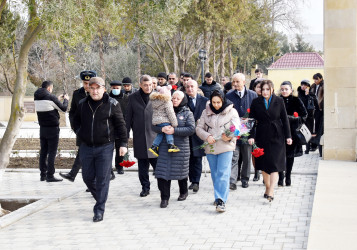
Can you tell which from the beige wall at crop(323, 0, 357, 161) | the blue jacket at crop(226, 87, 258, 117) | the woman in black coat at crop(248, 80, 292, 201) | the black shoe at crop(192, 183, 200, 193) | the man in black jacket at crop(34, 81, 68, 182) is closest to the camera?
the woman in black coat at crop(248, 80, 292, 201)

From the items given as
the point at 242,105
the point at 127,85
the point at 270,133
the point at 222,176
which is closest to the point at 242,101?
the point at 242,105

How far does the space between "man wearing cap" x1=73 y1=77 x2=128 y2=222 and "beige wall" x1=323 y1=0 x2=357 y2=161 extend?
19.1 feet

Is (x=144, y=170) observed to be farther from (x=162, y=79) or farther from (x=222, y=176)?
(x=162, y=79)

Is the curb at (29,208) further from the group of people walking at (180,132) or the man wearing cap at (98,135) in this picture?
the man wearing cap at (98,135)

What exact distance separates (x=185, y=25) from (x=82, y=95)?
830 inches

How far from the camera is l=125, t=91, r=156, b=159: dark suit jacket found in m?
8.73

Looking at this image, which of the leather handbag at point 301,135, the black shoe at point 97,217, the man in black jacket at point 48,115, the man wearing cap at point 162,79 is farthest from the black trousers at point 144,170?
the man wearing cap at point 162,79

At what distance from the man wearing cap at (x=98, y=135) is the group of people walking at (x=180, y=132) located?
0.5 inches

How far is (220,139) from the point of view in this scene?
25.0 ft

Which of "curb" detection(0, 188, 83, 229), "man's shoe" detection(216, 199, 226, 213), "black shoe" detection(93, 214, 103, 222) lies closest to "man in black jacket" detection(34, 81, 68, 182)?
"curb" detection(0, 188, 83, 229)

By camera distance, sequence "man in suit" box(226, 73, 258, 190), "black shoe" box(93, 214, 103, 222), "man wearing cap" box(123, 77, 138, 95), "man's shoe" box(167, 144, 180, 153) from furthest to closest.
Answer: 1. "man wearing cap" box(123, 77, 138, 95)
2. "man in suit" box(226, 73, 258, 190)
3. "man's shoe" box(167, 144, 180, 153)
4. "black shoe" box(93, 214, 103, 222)

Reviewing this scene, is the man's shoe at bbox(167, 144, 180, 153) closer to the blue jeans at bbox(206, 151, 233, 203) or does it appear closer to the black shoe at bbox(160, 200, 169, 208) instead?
the blue jeans at bbox(206, 151, 233, 203)

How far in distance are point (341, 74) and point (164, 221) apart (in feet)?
20.1

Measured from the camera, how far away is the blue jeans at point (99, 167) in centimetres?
725
